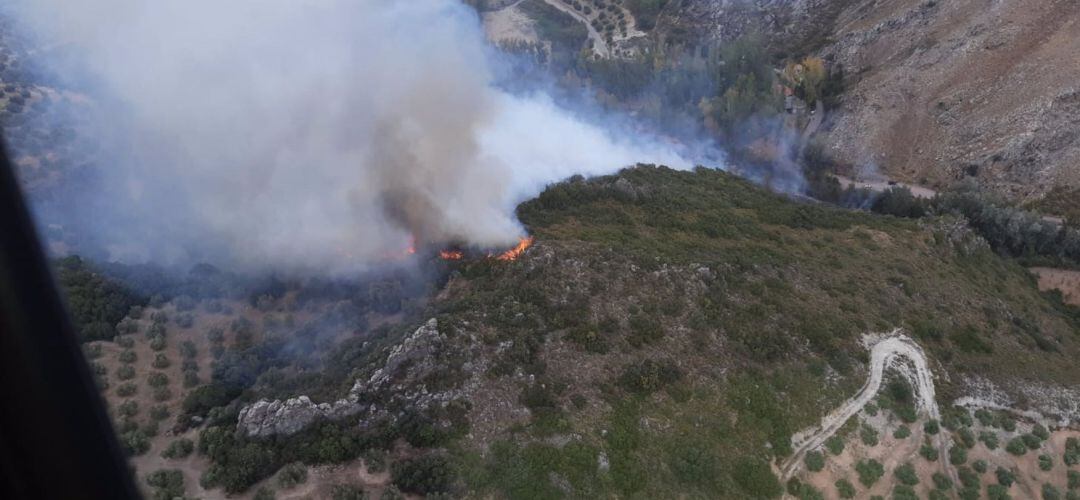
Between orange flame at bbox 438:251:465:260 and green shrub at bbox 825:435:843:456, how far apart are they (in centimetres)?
2160

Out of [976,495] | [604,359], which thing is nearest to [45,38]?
[604,359]

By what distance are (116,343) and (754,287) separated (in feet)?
112

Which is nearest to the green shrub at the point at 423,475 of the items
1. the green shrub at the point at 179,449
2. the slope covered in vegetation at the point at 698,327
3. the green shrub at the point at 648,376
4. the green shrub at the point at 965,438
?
the slope covered in vegetation at the point at 698,327

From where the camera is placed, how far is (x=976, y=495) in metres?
31.4

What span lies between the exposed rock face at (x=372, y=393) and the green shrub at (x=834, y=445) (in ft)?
57.8

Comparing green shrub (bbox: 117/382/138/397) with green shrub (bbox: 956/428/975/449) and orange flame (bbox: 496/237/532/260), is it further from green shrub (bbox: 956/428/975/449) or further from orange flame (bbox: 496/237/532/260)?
green shrub (bbox: 956/428/975/449)

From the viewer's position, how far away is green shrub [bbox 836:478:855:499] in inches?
1196

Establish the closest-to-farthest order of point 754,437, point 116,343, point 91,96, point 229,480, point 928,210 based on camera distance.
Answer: point 229,480 < point 754,437 < point 116,343 < point 91,96 < point 928,210

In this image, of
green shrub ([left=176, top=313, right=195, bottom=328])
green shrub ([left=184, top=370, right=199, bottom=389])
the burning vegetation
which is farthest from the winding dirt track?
green shrub ([left=176, top=313, right=195, bottom=328])

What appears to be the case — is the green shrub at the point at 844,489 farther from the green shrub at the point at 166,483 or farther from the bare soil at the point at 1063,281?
the bare soil at the point at 1063,281

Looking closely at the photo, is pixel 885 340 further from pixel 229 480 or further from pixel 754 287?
pixel 229 480

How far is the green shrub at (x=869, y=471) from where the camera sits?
3111cm

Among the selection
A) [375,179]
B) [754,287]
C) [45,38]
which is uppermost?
[45,38]

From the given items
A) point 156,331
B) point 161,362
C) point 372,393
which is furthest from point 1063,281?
point 156,331
